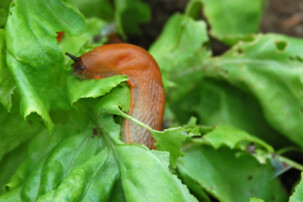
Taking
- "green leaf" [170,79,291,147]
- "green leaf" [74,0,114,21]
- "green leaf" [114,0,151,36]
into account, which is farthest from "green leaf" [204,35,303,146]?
"green leaf" [74,0,114,21]

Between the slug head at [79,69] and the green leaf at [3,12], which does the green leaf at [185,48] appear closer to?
the slug head at [79,69]

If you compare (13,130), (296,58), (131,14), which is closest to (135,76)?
(13,130)

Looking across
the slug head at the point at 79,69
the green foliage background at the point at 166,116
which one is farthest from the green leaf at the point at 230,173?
the slug head at the point at 79,69

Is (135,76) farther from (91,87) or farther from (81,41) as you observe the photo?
(81,41)

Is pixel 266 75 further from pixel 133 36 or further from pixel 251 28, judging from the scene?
pixel 133 36

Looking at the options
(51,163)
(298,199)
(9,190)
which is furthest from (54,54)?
(298,199)
